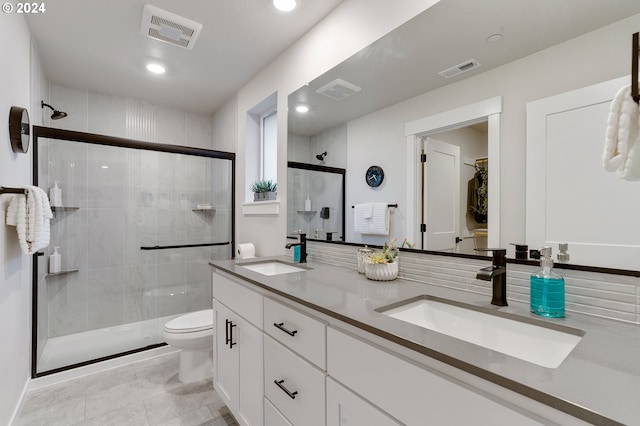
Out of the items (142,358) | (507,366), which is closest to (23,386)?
(142,358)

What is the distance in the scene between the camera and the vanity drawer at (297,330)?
101cm

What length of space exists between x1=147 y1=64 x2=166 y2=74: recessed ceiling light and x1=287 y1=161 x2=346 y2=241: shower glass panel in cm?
146

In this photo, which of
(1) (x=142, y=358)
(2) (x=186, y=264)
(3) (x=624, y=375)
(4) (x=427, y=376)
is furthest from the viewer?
(2) (x=186, y=264)

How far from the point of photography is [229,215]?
3.06 m

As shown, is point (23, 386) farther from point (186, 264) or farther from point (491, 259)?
point (491, 259)

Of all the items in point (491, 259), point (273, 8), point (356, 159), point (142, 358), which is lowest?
point (142, 358)

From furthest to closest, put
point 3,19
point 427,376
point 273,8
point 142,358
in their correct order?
point 142,358 < point 273,8 < point 3,19 < point 427,376

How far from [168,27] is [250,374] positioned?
221 centimetres

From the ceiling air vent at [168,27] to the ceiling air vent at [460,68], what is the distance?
1.65 metres

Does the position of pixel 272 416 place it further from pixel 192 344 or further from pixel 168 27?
pixel 168 27

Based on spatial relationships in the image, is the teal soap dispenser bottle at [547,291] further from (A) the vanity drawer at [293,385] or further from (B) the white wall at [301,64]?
(B) the white wall at [301,64]

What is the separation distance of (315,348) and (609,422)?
750 mm

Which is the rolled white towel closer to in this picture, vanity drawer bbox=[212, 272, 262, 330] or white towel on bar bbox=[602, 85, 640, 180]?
vanity drawer bbox=[212, 272, 262, 330]

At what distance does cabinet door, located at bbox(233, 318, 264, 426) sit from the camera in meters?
1.37
